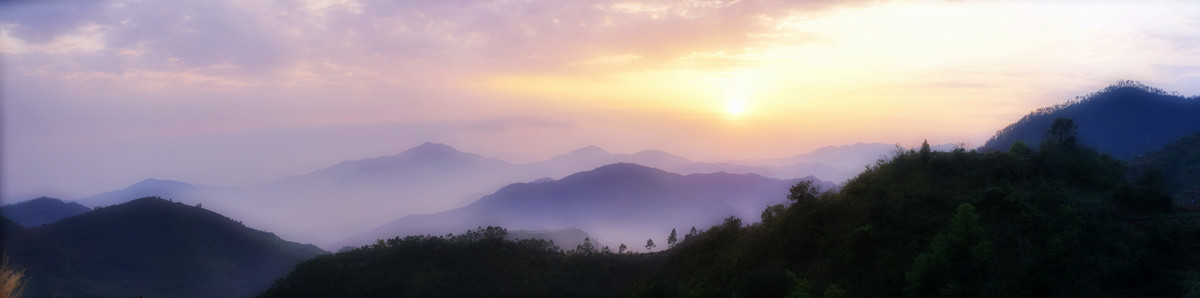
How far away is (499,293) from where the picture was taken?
1634 inches

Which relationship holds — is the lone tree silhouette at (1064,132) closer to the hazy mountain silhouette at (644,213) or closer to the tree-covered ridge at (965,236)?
the tree-covered ridge at (965,236)

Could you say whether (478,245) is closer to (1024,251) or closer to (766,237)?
(766,237)

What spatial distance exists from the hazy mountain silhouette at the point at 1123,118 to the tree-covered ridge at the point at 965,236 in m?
62.8

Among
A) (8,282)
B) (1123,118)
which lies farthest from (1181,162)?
(1123,118)

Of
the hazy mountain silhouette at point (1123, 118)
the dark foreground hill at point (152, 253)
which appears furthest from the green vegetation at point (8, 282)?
the dark foreground hill at point (152, 253)

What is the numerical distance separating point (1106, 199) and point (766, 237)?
9415mm

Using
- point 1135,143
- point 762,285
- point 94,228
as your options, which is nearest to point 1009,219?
point 762,285

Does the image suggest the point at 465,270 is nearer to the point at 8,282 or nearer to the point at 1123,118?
the point at 8,282

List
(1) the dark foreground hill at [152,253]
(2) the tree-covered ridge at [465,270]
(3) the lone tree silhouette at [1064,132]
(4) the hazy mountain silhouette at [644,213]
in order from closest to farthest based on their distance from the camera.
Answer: (3) the lone tree silhouette at [1064,132], (2) the tree-covered ridge at [465,270], (1) the dark foreground hill at [152,253], (4) the hazy mountain silhouette at [644,213]

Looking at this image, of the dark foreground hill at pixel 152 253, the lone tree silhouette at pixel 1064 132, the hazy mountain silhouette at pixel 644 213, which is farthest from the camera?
the hazy mountain silhouette at pixel 644 213

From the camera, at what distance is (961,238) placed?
13.3 m

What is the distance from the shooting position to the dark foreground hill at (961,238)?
12.1 metres

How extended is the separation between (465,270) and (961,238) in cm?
3894

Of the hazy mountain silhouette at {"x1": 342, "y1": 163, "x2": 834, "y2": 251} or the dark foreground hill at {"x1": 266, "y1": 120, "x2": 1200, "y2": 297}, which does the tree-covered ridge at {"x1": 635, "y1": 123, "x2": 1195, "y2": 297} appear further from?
the hazy mountain silhouette at {"x1": 342, "y1": 163, "x2": 834, "y2": 251}
